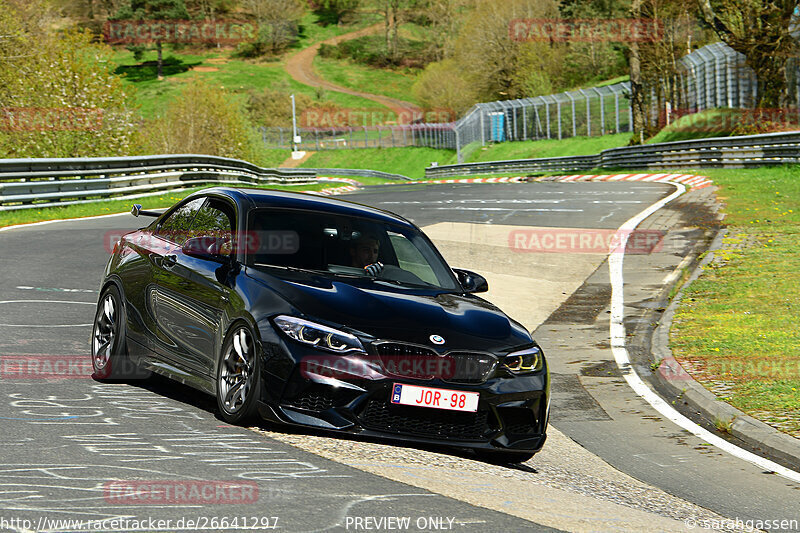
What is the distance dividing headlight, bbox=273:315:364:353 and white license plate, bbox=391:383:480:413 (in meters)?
0.36

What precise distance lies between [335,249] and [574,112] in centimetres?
6369

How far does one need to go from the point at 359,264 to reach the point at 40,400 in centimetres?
242

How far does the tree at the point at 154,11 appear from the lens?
145 meters

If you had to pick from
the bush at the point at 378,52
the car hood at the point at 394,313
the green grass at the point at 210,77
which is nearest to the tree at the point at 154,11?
the green grass at the point at 210,77

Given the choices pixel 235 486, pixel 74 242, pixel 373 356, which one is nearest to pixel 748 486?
pixel 373 356

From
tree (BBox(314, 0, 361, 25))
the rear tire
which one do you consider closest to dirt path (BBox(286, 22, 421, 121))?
tree (BBox(314, 0, 361, 25))

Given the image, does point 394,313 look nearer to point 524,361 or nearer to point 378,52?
point 524,361

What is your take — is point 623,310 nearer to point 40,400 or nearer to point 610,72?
point 40,400

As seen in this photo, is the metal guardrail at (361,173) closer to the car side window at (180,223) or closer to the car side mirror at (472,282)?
the car side window at (180,223)

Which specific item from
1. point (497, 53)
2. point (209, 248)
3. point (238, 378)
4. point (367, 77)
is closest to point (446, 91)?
point (497, 53)

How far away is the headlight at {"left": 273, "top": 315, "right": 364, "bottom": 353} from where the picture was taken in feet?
20.5

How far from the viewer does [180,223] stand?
8273mm

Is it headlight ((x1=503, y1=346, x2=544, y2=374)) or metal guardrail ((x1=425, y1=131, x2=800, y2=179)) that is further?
metal guardrail ((x1=425, y1=131, x2=800, y2=179))

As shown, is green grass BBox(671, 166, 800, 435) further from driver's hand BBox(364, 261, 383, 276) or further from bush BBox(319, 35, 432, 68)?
bush BBox(319, 35, 432, 68)
